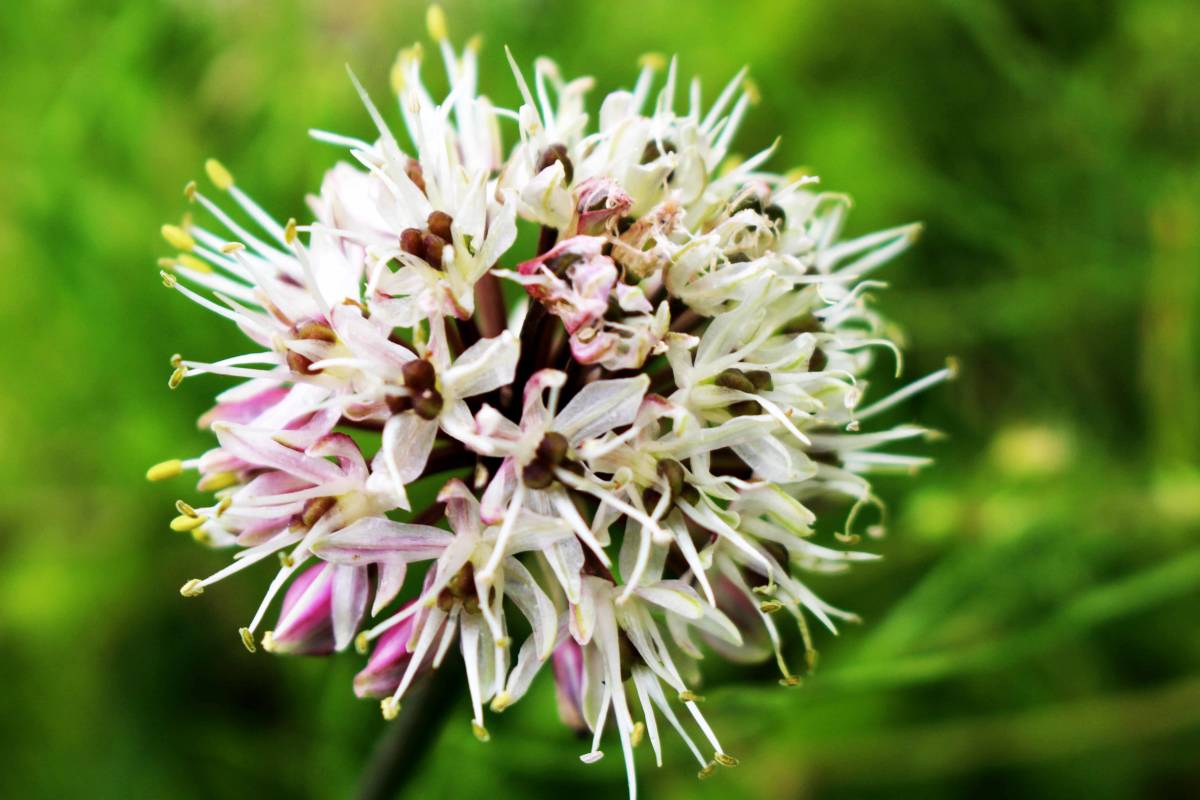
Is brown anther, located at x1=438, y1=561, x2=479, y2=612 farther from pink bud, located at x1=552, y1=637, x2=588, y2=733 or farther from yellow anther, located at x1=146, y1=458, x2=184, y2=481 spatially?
yellow anther, located at x1=146, y1=458, x2=184, y2=481

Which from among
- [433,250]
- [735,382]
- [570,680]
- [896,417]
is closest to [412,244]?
[433,250]

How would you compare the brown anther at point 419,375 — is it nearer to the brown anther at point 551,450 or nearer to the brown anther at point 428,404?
the brown anther at point 428,404

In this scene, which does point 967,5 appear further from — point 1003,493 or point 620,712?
point 620,712

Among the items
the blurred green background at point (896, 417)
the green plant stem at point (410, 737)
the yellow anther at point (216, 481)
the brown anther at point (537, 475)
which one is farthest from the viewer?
the blurred green background at point (896, 417)

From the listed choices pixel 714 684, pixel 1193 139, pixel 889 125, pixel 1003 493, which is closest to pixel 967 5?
pixel 889 125

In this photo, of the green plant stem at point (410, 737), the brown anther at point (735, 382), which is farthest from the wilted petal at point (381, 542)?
the brown anther at point (735, 382)

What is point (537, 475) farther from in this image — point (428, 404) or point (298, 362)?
point (298, 362)

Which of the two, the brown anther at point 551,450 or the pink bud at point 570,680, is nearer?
the brown anther at point 551,450
